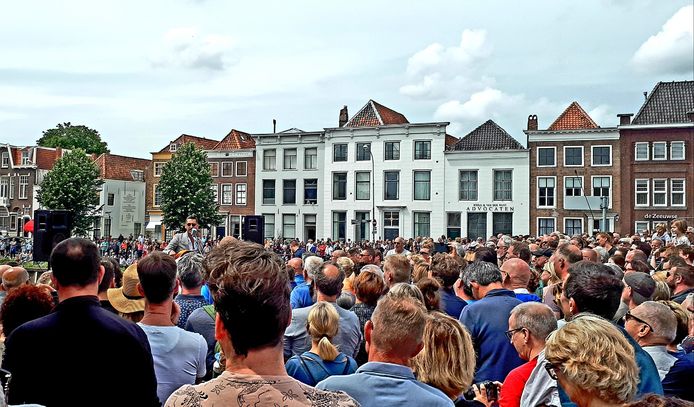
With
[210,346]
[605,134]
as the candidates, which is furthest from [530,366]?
[605,134]

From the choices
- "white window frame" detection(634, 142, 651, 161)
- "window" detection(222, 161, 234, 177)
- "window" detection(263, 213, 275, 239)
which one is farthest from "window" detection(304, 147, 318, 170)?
"white window frame" detection(634, 142, 651, 161)

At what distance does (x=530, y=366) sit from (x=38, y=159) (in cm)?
6789

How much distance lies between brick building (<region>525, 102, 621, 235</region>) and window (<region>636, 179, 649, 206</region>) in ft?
3.99

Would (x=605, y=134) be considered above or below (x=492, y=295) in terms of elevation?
above

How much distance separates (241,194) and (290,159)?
5.55m

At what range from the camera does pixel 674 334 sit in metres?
4.20

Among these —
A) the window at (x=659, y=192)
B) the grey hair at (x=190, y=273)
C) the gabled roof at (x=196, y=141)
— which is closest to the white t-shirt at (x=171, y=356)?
the grey hair at (x=190, y=273)

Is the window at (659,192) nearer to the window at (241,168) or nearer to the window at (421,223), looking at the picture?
the window at (421,223)

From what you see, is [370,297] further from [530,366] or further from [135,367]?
[135,367]

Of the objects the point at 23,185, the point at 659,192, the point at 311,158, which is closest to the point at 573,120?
the point at 659,192

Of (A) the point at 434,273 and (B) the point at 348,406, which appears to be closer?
(B) the point at 348,406

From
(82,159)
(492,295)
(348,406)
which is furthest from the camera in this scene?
(82,159)

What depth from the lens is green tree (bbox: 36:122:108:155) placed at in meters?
76.2

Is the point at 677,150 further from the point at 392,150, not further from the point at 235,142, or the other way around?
the point at 235,142
